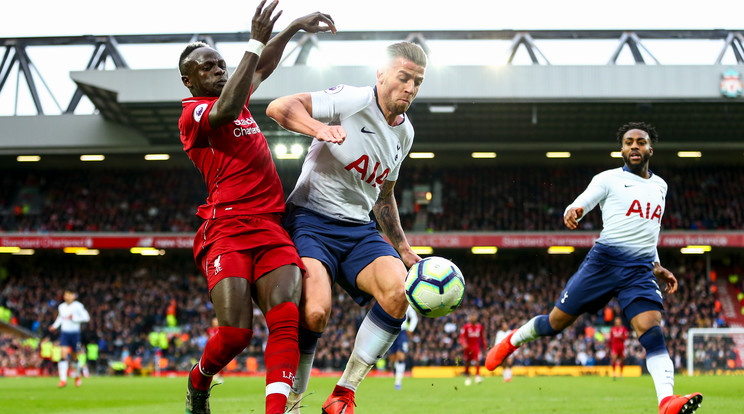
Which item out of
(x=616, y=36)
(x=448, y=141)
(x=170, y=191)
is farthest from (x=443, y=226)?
(x=170, y=191)

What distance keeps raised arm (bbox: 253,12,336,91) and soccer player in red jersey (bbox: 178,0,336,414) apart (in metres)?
0.01

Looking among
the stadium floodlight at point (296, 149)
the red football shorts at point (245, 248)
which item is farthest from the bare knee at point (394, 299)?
the stadium floodlight at point (296, 149)

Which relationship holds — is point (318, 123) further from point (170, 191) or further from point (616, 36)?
point (170, 191)

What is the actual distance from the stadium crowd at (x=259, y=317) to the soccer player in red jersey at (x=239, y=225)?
21.4 meters

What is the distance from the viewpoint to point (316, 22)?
17.1ft

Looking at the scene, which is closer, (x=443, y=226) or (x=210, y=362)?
(x=210, y=362)

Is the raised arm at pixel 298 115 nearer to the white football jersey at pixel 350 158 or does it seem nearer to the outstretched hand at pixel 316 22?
the white football jersey at pixel 350 158

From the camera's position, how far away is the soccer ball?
4766 millimetres

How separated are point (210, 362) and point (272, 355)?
25.4 inches

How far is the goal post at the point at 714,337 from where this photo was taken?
2319 centimetres

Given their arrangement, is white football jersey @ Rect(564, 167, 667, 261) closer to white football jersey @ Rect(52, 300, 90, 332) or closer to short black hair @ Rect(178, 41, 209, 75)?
short black hair @ Rect(178, 41, 209, 75)

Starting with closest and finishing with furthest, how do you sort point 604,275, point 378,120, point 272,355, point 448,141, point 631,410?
point 272,355 < point 378,120 < point 604,275 < point 631,410 < point 448,141

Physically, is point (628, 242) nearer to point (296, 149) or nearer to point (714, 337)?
point (714, 337)

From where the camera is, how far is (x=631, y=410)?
8.98 meters
